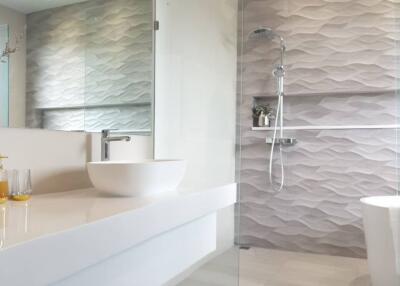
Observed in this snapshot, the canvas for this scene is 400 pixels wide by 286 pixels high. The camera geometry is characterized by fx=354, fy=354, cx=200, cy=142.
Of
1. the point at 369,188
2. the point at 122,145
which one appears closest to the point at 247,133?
the point at 369,188

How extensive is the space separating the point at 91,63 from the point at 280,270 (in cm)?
229

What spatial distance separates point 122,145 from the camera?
6.86 feet

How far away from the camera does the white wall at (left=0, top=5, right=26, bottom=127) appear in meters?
1.40

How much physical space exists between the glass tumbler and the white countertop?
0.13 feet

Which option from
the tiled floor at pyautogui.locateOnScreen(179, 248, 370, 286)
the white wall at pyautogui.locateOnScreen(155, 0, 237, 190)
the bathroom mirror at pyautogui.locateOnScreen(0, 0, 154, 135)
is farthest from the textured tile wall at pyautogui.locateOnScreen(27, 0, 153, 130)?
the tiled floor at pyautogui.locateOnScreen(179, 248, 370, 286)

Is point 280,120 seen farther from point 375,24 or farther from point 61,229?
point 61,229

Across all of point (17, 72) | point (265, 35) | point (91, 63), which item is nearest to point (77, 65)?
point (91, 63)

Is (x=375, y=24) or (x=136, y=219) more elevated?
(x=375, y=24)

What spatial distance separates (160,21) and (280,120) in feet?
5.66

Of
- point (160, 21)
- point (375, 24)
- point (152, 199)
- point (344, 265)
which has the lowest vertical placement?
point (344, 265)

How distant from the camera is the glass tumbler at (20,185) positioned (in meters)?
1.33

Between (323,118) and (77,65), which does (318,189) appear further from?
(77,65)

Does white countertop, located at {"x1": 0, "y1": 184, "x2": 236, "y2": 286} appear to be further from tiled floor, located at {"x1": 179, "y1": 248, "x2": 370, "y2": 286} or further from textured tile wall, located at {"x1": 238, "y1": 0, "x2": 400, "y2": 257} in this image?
textured tile wall, located at {"x1": 238, "y1": 0, "x2": 400, "y2": 257}

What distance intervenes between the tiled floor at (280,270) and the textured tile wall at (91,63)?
3.74 ft
